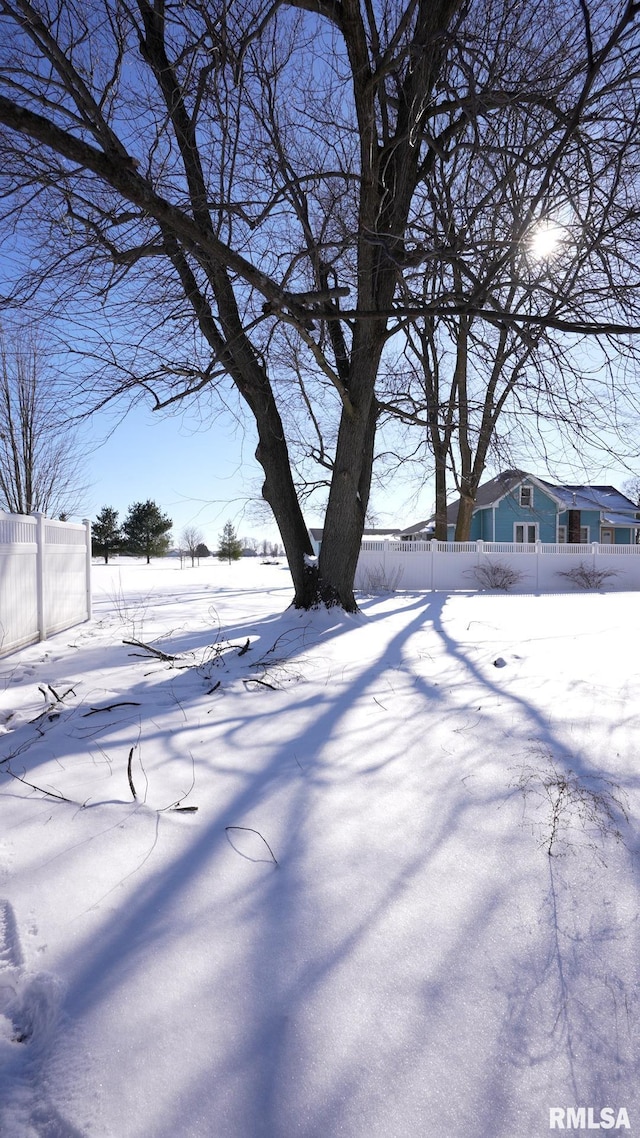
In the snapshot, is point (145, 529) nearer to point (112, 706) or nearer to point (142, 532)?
point (142, 532)

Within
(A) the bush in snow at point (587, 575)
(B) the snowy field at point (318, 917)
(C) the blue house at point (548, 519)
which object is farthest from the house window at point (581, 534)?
(B) the snowy field at point (318, 917)

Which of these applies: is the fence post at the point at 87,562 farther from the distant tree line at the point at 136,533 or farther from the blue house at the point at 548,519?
the distant tree line at the point at 136,533

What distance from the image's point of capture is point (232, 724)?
3439 mm

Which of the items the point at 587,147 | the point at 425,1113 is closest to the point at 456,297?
the point at 587,147

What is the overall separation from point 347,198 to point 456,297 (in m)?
2.21

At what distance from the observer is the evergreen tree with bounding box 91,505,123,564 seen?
4347 cm

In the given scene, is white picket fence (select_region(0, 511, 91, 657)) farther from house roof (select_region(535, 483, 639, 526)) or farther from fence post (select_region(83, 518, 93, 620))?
house roof (select_region(535, 483, 639, 526))

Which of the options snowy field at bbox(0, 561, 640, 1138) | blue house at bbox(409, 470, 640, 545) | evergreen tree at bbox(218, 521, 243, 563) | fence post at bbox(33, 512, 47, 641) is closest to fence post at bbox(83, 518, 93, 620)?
fence post at bbox(33, 512, 47, 641)

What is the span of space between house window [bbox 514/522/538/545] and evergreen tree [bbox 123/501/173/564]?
31810 millimetres

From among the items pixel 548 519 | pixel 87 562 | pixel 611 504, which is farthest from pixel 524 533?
pixel 87 562

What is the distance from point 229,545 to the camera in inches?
2132

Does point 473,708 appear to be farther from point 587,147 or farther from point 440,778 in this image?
point 587,147

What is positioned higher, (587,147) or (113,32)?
(113,32)

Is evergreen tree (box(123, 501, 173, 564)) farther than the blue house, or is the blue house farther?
evergreen tree (box(123, 501, 173, 564))
